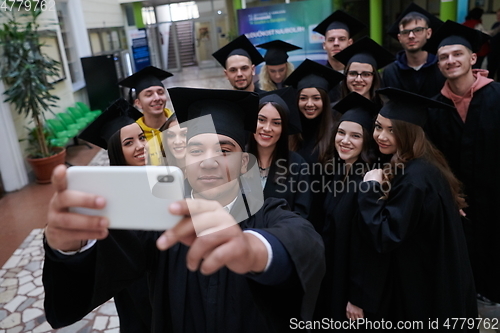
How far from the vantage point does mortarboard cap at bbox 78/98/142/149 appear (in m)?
2.38

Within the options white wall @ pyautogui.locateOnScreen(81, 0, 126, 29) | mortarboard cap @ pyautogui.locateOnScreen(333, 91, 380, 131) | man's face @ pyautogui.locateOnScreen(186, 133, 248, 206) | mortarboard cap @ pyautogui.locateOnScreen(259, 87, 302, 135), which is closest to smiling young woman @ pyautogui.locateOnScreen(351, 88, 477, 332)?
mortarboard cap @ pyautogui.locateOnScreen(333, 91, 380, 131)

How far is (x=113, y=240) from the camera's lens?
1.10 metres

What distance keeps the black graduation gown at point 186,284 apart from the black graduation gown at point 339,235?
3.37 ft

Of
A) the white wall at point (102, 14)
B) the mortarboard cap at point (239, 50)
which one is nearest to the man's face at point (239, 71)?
the mortarboard cap at point (239, 50)

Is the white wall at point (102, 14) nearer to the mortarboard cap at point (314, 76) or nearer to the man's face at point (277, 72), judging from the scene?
the man's face at point (277, 72)

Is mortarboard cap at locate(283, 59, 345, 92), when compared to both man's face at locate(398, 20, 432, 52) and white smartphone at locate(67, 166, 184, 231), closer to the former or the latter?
man's face at locate(398, 20, 432, 52)

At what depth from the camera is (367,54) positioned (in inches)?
136

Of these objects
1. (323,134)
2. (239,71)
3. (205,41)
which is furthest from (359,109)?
(205,41)

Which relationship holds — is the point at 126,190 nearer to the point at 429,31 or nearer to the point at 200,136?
the point at 200,136

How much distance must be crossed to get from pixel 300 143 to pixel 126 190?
2517mm

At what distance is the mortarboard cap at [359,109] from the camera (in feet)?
7.93

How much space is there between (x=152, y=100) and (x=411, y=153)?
208cm

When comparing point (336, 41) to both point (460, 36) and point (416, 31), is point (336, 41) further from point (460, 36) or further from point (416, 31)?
point (460, 36)

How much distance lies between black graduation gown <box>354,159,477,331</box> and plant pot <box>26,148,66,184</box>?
5.85 metres
